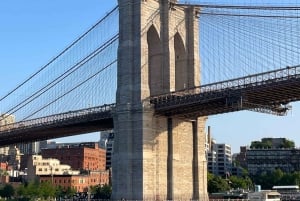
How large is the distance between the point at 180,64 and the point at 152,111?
27.8ft

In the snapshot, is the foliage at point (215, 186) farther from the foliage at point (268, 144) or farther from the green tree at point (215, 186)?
the foliage at point (268, 144)

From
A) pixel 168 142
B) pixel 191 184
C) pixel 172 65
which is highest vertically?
pixel 172 65

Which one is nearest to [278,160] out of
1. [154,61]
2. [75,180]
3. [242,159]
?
[242,159]

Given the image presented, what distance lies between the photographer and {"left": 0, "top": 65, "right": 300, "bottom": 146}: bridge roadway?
161 ft

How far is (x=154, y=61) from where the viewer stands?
59938 millimetres

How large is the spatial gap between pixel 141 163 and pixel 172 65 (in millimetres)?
10832

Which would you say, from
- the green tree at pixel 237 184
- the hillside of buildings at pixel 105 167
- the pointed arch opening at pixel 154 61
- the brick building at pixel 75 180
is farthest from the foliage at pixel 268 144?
the pointed arch opening at pixel 154 61

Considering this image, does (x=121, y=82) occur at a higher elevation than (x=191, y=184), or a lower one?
higher

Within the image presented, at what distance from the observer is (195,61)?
61.9 meters

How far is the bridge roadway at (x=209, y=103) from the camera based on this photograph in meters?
48.9

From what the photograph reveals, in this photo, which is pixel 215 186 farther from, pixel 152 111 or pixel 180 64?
pixel 152 111

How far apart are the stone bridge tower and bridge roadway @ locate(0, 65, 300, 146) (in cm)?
207

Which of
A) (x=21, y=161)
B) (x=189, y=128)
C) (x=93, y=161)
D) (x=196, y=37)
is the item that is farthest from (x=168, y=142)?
(x=21, y=161)

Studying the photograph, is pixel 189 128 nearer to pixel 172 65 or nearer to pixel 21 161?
pixel 172 65
